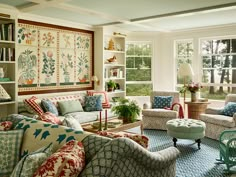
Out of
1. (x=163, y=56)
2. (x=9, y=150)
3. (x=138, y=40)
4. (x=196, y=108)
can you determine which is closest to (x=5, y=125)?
(x=9, y=150)

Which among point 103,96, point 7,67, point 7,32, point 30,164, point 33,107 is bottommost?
point 30,164

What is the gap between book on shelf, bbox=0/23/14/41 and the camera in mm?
4594

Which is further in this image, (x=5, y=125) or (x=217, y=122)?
(x=217, y=122)

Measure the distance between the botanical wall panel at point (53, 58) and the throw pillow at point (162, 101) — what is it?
5.69 ft

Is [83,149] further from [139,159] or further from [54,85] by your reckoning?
[54,85]

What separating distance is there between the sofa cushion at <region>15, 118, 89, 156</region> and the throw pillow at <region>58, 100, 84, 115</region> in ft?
8.28

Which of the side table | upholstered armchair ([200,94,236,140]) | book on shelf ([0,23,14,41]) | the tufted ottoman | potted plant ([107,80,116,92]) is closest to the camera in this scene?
the tufted ottoman

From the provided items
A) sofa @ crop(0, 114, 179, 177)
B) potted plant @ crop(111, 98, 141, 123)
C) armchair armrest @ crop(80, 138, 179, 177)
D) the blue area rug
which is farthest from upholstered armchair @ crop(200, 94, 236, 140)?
armchair armrest @ crop(80, 138, 179, 177)

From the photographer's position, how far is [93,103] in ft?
19.1

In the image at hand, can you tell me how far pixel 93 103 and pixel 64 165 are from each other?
13.8 ft

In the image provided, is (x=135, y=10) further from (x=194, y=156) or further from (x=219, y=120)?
(x=194, y=156)

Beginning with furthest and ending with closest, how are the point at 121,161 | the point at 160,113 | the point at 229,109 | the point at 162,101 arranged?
the point at 162,101, the point at 160,113, the point at 229,109, the point at 121,161

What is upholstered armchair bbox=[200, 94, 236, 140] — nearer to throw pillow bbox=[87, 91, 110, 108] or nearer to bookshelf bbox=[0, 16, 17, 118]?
throw pillow bbox=[87, 91, 110, 108]

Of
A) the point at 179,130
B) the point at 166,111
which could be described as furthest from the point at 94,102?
the point at 179,130
